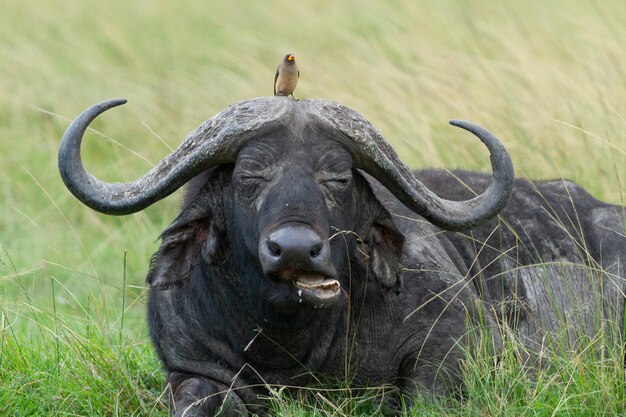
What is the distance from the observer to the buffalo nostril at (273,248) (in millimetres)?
4847

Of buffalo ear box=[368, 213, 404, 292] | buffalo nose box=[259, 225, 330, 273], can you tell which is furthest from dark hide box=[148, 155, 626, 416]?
buffalo nose box=[259, 225, 330, 273]

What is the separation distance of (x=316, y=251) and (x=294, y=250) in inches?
4.4

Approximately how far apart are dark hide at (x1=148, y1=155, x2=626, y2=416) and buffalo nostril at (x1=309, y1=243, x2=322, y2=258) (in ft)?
0.79

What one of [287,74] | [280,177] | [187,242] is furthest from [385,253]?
[287,74]

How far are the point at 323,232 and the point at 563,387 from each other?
1.20m

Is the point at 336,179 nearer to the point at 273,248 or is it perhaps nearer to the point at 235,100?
the point at 273,248

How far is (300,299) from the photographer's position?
5059 millimetres

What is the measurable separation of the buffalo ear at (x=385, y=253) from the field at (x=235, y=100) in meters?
0.57

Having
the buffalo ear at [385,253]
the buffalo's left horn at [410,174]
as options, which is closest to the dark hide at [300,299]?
the buffalo ear at [385,253]

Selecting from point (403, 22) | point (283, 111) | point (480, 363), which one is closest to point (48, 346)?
point (283, 111)

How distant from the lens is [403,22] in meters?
13.2

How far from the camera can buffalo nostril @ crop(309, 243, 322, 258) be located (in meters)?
4.82

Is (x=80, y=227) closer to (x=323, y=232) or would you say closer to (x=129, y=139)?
(x=129, y=139)

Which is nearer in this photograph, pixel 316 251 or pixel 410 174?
pixel 316 251
